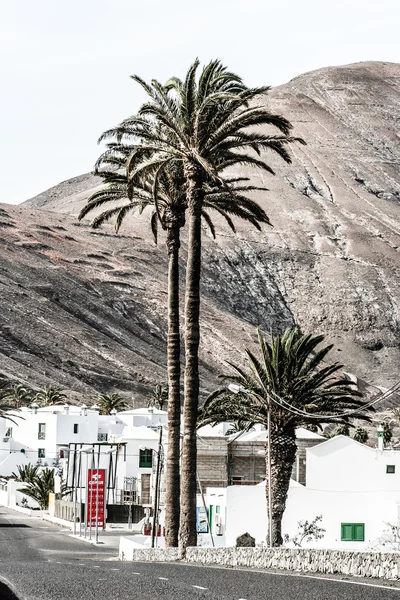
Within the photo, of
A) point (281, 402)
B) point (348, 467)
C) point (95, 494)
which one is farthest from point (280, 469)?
point (95, 494)

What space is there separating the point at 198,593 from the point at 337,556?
3.81 metres

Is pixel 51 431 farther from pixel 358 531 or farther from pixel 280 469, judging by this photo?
pixel 280 469

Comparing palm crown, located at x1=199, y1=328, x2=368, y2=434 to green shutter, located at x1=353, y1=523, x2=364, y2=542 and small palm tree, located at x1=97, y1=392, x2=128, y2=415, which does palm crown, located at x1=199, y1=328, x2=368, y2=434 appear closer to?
green shutter, located at x1=353, y1=523, x2=364, y2=542

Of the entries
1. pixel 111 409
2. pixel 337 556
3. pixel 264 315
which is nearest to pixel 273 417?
pixel 337 556

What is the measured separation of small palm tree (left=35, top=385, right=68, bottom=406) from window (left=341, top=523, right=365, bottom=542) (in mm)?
75622

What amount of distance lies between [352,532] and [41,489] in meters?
32.2

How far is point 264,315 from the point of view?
19938cm

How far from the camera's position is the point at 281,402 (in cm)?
4100

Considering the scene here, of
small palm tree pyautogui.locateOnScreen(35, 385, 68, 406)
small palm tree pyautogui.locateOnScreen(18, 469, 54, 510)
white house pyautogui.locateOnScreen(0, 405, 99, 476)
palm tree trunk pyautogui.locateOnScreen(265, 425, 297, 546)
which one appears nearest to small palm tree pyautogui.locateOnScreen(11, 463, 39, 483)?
small palm tree pyautogui.locateOnScreen(18, 469, 54, 510)

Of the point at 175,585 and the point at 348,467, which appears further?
the point at 348,467

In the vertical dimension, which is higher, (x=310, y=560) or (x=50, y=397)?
(x=50, y=397)

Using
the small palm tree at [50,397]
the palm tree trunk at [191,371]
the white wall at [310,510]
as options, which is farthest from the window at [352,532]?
the small palm tree at [50,397]

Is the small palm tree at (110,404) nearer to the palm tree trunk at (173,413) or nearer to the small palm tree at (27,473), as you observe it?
the small palm tree at (27,473)

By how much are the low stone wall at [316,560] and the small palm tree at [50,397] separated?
98.6 metres
